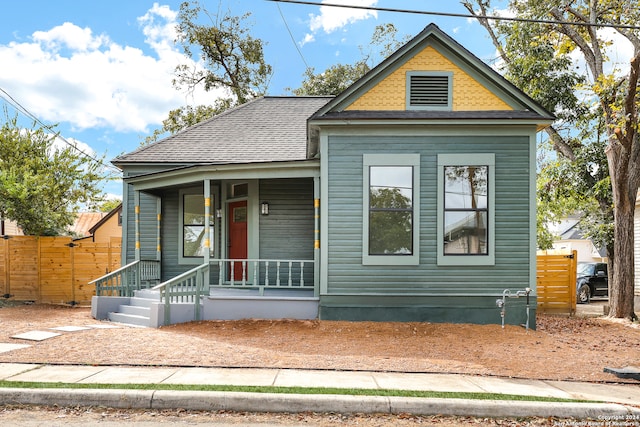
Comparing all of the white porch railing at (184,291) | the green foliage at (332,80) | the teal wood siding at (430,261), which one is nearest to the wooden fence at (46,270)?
the white porch railing at (184,291)

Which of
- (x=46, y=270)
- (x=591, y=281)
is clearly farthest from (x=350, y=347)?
(x=591, y=281)

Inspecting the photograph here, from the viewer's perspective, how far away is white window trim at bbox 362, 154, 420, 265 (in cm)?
985

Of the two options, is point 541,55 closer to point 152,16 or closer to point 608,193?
point 608,193

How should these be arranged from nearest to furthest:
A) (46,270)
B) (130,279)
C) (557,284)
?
(130,279) < (557,284) < (46,270)

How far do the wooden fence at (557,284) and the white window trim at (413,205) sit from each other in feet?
17.1

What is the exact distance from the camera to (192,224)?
1306cm

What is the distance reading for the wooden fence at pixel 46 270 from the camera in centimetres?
1410

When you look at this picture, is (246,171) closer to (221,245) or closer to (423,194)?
(221,245)

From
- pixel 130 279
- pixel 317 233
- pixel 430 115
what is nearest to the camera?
pixel 430 115

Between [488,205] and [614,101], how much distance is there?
5779 millimetres

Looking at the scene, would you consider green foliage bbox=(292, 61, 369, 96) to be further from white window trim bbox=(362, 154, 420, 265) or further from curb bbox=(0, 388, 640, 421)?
curb bbox=(0, 388, 640, 421)

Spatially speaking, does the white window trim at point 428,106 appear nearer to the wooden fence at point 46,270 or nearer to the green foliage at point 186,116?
the wooden fence at point 46,270

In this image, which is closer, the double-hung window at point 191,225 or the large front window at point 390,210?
the large front window at point 390,210

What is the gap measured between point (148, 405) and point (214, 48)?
23748 mm
